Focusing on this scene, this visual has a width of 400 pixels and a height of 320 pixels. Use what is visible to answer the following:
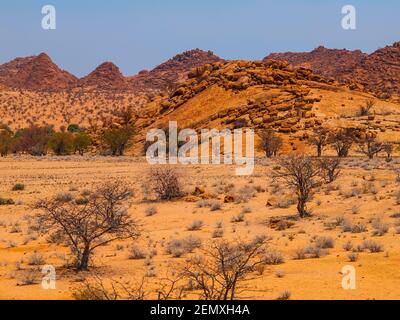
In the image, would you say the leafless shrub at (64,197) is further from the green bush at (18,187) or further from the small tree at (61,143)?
the small tree at (61,143)

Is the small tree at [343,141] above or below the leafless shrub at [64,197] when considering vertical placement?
above


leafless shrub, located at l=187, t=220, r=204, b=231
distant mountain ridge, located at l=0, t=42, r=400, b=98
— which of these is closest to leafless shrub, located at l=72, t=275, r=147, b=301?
leafless shrub, located at l=187, t=220, r=204, b=231

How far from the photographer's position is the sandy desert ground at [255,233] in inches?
441

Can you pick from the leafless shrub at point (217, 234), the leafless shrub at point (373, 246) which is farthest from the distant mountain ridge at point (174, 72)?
the leafless shrub at point (373, 246)

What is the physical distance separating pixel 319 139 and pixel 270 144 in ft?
15.0

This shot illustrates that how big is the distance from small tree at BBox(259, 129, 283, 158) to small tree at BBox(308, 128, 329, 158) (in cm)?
267

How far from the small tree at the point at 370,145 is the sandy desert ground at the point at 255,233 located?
1138cm

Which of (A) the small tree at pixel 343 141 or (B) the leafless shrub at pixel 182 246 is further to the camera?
(A) the small tree at pixel 343 141

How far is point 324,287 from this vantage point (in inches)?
426

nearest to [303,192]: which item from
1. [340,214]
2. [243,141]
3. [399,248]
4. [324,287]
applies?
[340,214]

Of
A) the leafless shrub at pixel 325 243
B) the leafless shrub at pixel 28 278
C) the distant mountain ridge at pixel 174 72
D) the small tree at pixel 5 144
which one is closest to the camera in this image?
the leafless shrub at pixel 28 278

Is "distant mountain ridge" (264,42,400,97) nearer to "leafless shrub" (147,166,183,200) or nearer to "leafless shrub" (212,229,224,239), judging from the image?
"leafless shrub" (147,166,183,200)

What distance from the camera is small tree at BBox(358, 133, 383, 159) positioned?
45.4 meters

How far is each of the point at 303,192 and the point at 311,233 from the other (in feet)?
11.9
